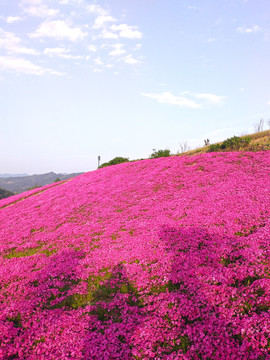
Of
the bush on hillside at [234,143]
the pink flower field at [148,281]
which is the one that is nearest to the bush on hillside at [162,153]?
the bush on hillside at [234,143]

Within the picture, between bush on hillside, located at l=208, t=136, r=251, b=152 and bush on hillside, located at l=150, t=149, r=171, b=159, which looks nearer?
bush on hillside, located at l=208, t=136, r=251, b=152

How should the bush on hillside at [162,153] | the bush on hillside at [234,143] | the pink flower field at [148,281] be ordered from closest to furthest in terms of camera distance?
the pink flower field at [148,281] < the bush on hillside at [234,143] < the bush on hillside at [162,153]

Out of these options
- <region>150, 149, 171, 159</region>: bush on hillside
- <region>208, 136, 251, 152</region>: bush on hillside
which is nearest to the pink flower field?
<region>208, 136, 251, 152</region>: bush on hillside

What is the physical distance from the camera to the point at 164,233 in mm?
11664

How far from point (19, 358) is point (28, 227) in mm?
14199

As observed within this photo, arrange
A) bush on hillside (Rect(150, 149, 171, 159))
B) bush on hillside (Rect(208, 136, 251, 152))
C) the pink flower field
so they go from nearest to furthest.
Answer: the pink flower field
bush on hillside (Rect(208, 136, 251, 152))
bush on hillside (Rect(150, 149, 171, 159))

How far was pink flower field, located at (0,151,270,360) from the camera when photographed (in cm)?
558

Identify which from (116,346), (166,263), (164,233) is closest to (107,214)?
(164,233)

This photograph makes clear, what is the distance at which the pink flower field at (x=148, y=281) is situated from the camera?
220 inches

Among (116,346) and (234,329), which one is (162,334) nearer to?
(116,346)

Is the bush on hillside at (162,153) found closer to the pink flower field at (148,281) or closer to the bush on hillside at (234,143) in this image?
the bush on hillside at (234,143)

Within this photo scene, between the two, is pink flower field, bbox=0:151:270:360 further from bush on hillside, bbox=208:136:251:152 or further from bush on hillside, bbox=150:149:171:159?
bush on hillside, bbox=150:149:171:159

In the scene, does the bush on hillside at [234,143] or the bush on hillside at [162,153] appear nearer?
the bush on hillside at [234,143]

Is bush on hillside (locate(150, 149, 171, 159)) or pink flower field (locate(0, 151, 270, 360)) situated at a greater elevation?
bush on hillside (locate(150, 149, 171, 159))
